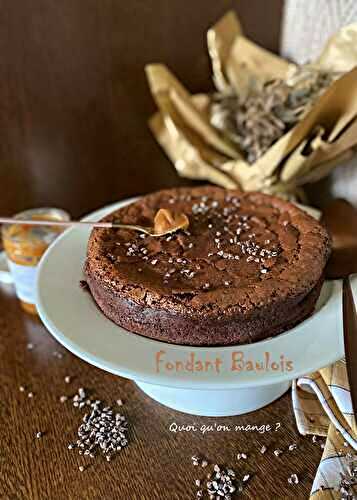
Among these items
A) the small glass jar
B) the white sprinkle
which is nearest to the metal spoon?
the white sprinkle

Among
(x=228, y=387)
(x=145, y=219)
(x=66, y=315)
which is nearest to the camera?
(x=228, y=387)

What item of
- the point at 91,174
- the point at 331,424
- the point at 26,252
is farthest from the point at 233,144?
the point at 331,424

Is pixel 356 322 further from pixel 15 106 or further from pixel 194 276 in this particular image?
pixel 15 106

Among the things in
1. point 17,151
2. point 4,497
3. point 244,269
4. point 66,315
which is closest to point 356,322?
point 244,269

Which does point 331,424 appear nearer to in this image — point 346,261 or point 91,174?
point 346,261

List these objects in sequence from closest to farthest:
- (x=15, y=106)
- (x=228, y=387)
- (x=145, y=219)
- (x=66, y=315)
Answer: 1. (x=228, y=387)
2. (x=66, y=315)
3. (x=145, y=219)
4. (x=15, y=106)

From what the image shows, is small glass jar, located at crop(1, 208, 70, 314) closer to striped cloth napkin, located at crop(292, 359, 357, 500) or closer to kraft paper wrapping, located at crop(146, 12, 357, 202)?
kraft paper wrapping, located at crop(146, 12, 357, 202)
